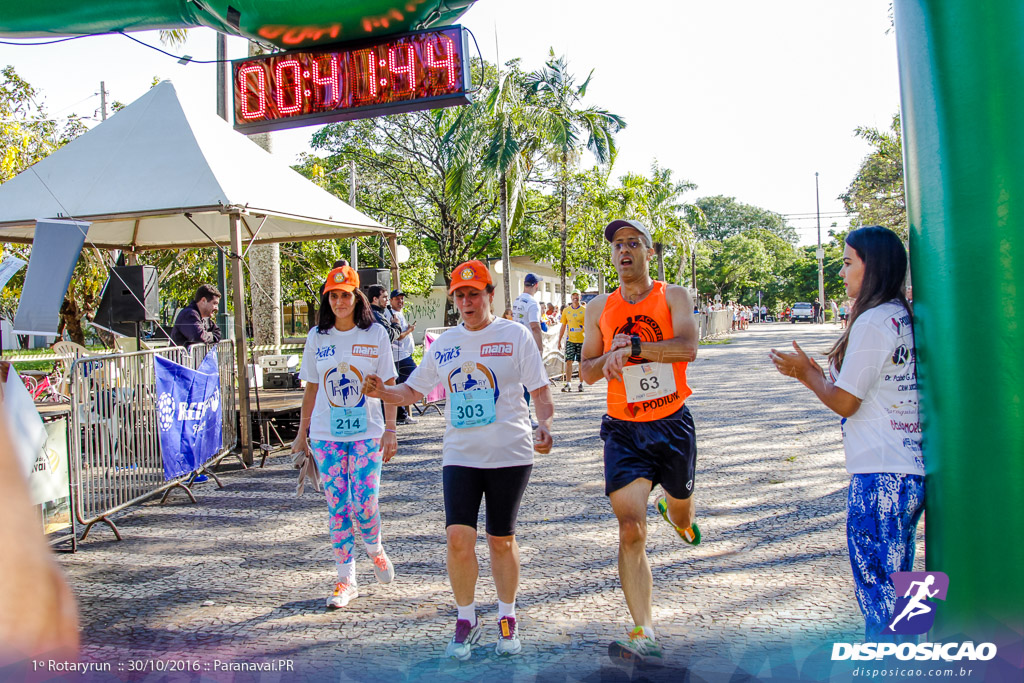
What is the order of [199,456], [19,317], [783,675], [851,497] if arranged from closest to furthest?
1. [851,497]
2. [783,675]
3. [19,317]
4. [199,456]

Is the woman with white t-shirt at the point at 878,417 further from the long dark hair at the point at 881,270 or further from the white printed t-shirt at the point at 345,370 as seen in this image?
the white printed t-shirt at the point at 345,370

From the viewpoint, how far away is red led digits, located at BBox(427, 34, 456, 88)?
497cm

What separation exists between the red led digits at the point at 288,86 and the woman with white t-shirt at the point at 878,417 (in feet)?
12.4

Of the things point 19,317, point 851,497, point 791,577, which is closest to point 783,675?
point 851,497

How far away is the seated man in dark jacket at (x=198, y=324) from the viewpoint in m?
9.38

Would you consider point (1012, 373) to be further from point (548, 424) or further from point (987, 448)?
point (548, 424)

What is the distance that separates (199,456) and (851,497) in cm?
675

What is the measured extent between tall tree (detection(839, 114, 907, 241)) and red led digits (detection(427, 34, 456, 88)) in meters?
25.7

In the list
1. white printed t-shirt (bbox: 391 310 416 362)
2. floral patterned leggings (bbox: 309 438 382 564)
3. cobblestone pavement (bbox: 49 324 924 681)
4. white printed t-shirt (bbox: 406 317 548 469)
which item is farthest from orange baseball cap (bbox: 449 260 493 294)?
white printed t-shirt (bbox: 391 310 416 362)

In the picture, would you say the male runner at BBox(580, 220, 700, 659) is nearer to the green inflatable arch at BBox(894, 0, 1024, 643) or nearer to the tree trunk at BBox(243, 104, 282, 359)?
the green inflatable arch at BBox(894, 0, 1024, 643)

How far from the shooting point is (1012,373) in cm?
266

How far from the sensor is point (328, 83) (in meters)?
5.20

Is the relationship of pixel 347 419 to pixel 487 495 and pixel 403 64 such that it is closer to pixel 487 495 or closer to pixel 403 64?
pixel 487 495

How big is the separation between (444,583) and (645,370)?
2004 millimetres
